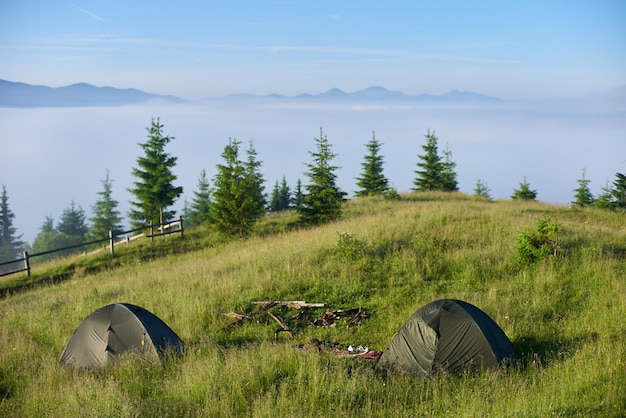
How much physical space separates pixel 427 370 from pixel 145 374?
5537 millimetres

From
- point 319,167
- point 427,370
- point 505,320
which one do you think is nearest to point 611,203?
point 319,167

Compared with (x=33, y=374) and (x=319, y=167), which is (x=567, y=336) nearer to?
(x=33, y=374)

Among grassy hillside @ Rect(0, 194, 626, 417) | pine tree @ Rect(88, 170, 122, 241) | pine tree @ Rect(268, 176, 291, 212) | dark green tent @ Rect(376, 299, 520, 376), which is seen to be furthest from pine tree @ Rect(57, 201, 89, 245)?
dark green tent @ Rect(376, 299, 520, 376)

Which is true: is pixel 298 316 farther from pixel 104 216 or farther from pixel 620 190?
pixel 104 216

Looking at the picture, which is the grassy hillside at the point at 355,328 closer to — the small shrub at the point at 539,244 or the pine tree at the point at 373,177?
the small shrub at the point at 539,244

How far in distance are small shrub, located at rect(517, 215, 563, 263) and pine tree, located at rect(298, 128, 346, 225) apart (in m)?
16.3

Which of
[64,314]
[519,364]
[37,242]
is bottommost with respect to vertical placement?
[37,242]

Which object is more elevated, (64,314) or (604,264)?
(604,264)

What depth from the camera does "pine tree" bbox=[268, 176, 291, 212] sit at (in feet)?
210

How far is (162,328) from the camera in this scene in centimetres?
1270

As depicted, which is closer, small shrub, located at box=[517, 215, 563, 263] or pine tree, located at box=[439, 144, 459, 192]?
small shrub, located at box=[517, 215, 563, 263]

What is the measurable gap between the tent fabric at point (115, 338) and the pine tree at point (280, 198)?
165 ft

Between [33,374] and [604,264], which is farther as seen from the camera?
[604,264]

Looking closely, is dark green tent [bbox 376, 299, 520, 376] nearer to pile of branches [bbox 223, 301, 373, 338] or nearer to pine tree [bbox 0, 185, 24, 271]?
pile of branches [bbox 223, 301, 373, 338]
